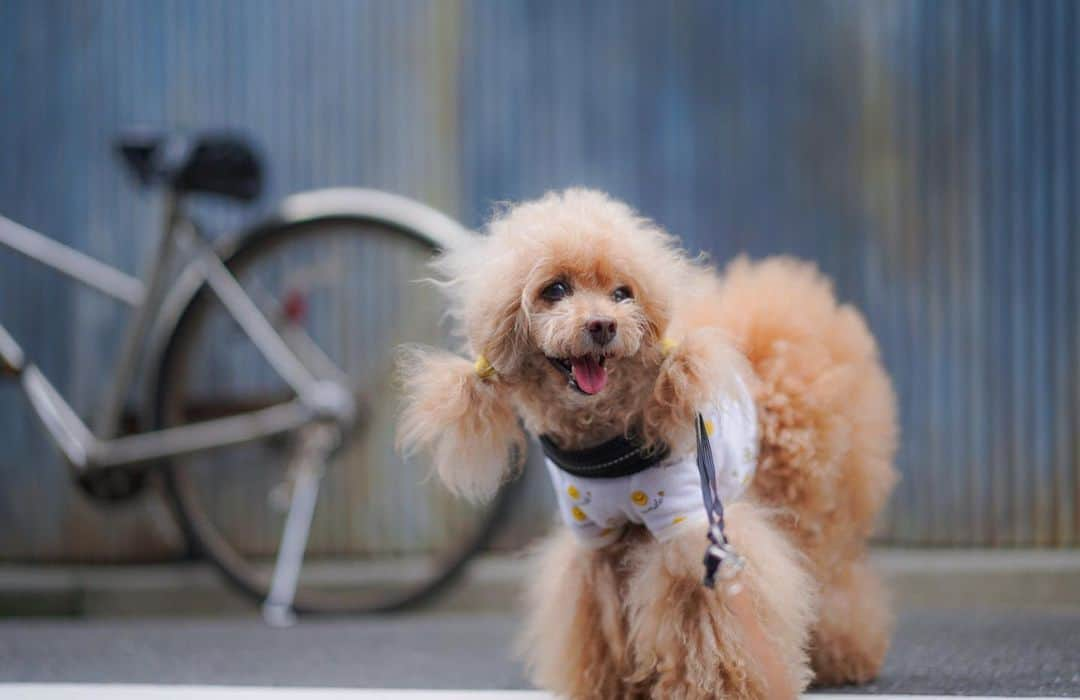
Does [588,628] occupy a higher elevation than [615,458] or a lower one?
lower

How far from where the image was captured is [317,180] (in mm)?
3201

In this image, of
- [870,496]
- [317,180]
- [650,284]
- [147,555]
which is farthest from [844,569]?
[147,555]

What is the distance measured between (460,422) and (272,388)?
5.70ft

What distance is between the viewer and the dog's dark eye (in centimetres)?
150

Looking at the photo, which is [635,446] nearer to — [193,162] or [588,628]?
[588,628]

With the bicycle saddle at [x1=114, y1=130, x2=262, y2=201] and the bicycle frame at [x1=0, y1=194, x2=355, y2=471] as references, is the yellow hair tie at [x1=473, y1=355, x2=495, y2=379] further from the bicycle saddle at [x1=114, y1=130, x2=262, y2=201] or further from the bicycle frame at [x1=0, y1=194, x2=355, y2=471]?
the bicycle saddle at [x1=114, y1=130, x2=262, y2=201]

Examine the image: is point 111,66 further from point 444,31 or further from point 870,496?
point 870,496

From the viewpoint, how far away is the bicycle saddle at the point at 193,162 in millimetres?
2777

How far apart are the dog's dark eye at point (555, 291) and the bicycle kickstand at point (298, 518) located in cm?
139

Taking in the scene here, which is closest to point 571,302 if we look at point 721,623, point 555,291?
point 555,291

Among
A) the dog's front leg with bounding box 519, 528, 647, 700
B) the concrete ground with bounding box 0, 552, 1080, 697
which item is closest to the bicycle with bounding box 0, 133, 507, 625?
the concrete ground with bounding box 0, 552, 1080, 697

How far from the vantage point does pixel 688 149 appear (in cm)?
308

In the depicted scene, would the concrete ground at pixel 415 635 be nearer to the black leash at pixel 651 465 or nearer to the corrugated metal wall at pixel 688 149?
the corrugated metal wall at pixel 688 149

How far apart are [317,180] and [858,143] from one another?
5.23 feet
